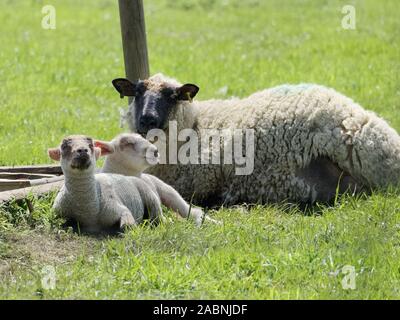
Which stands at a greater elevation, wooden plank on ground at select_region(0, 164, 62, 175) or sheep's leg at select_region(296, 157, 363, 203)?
wooden plank on ground at select_region(0, 164, 62, 175)

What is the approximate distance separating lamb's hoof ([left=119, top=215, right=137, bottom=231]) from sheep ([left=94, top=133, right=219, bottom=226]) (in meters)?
0.67

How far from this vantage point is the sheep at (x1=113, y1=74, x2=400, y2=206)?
930 cm

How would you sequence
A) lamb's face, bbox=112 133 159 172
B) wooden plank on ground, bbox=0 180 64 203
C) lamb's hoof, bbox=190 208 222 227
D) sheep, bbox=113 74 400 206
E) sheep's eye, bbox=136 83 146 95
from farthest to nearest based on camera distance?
sheep's eye, bbox=136 83 146 95 < sheep, bbox=113 74 400 206 < lamb's face, bbox=112 133 159 172 < lamb's hoof, bbox=190 208 222 227 < wooden plank on ground, bbox=0 180 64 203

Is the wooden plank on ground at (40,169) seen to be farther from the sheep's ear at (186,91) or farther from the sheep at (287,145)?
the sheep's ear at (186,91)

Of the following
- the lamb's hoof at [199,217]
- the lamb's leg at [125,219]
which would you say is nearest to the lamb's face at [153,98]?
the lamb's hoof at [199,217]

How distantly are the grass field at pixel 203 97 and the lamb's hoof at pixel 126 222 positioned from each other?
0.46 feet

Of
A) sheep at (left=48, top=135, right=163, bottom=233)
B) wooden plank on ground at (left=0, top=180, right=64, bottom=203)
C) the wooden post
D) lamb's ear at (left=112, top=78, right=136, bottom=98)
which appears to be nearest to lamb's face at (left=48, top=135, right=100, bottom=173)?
sheep at (left=48, top=135, right=163, bottom=233)

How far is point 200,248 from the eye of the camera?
7.25 metres

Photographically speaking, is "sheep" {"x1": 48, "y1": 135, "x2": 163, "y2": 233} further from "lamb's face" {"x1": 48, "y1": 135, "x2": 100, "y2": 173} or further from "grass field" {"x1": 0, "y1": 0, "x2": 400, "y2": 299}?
"grass field" {"x1": 0, "y1": 0, "x2": 400, "y2": 299}

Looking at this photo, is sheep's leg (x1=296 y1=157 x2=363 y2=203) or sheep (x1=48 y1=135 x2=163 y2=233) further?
sheep's leg (x1=296 y1=157 x2=363 y2=203)

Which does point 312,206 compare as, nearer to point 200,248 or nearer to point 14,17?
point 200,248

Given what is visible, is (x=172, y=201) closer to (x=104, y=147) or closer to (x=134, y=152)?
(x=134, y=152)

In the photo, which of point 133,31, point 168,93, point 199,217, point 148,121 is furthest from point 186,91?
point 199,217
